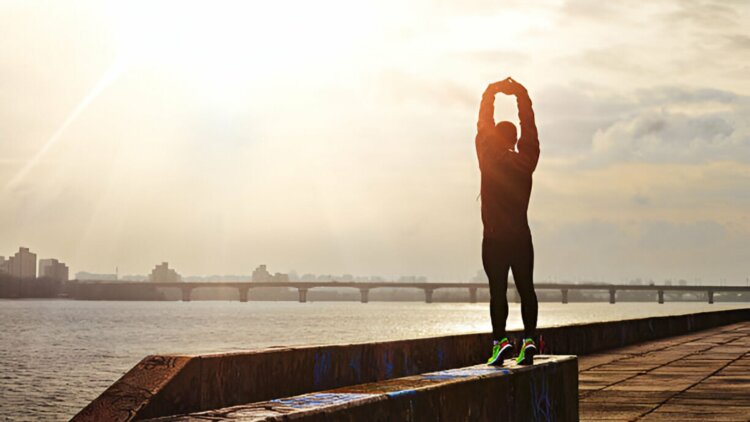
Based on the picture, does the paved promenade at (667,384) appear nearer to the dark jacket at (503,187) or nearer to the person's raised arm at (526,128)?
the dark jacket at (503,187)

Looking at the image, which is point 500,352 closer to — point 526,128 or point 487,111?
point 526,128

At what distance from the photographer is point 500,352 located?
26.8 ft

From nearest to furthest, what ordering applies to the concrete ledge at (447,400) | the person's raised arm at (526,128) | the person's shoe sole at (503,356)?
the concrete ledge at (447,400)
the person's shoe sole at (503,356)
the person's raised arm at (526,128)

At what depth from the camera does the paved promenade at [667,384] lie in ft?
35.7

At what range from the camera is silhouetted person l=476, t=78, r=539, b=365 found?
8820 millimetres

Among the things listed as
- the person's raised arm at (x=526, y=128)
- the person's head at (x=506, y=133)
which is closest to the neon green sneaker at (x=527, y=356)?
the person's raised arm at (x=526, y=128)

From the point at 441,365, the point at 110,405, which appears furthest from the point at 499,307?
the point at 441,365

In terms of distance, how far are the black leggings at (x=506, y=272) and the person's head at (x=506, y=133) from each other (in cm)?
79

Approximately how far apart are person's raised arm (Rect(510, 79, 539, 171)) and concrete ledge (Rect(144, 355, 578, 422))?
169 cm

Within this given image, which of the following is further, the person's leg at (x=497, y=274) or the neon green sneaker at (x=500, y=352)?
the person's leg at (x=497, y=274)

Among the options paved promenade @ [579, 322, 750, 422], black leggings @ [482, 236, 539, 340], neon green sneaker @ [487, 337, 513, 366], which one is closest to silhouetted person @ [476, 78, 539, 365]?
black leggings @ [482, 236, 539, 340]

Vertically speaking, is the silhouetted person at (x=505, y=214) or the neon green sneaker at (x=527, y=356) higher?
the silhouetted person at (x=505, y=214)

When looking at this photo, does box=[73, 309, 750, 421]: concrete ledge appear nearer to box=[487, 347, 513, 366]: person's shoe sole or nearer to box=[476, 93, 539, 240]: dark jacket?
box=[487, 347, 513, 366]: person's shoe sole

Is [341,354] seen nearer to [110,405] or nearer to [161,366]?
[161,366]
